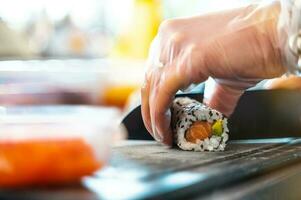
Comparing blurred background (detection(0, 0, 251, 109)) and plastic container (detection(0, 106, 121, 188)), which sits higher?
blurred background (detection(0, 0, 251, 109))

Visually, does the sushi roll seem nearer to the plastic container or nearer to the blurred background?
the plastic container

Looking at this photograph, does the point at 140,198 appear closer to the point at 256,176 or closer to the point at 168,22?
the point at 256,176

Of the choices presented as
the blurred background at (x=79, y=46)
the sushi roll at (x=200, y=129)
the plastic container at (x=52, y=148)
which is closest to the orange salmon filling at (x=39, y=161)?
the plastic container at (x=52, y=148)

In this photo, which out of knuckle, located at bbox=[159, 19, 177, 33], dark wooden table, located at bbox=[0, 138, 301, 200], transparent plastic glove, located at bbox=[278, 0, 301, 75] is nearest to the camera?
dark wooden table, located at bbox=[0, 138, 301, 200]

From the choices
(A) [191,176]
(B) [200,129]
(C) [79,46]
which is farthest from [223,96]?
(C) [79,46]

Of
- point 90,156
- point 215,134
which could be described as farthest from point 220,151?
point 90,156

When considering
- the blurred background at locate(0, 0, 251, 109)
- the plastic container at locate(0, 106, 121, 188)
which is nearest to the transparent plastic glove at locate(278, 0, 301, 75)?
the plastic container at locate(0, 106, 121, 188)

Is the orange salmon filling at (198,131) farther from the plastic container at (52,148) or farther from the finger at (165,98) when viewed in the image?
the plastic container at (52,148)
